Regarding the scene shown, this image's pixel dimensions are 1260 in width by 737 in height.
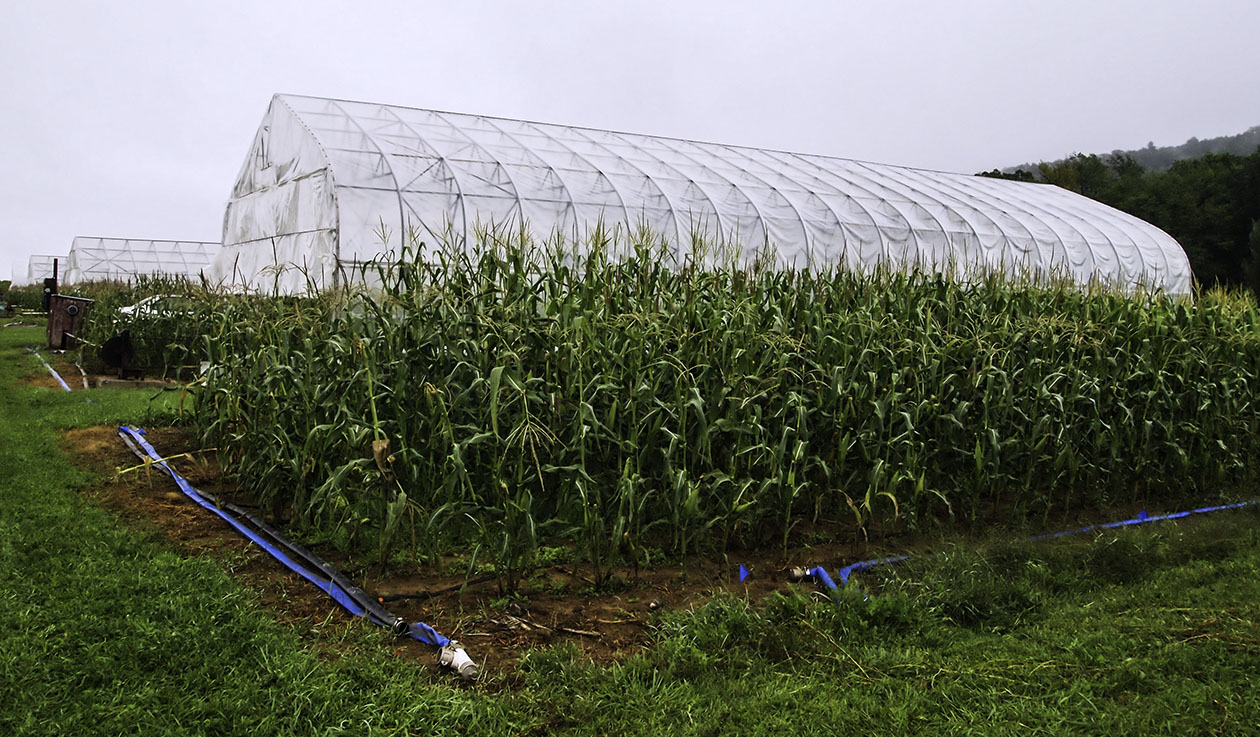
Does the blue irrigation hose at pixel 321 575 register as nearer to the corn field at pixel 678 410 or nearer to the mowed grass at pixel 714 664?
the mowed grass at pixel 714 664

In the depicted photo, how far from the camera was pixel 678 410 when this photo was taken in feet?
15.3

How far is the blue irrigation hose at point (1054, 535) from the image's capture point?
14.3 ft

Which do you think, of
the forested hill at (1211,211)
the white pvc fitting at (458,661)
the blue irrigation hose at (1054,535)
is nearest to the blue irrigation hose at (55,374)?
the white pvc fitting at (458,661)

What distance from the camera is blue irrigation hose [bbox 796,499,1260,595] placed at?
435 cm

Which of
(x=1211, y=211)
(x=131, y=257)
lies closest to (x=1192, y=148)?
(x=1211, y=211)

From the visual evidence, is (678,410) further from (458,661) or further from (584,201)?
(584,201)

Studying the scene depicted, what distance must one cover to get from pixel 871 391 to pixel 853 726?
2605 millimetres

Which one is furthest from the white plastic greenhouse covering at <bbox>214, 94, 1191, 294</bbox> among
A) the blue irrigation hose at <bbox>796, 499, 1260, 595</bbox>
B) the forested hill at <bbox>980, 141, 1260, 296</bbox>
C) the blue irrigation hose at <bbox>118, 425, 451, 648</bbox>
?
the forested hill at <bbox>980, 141, 1260, 296</bbox>

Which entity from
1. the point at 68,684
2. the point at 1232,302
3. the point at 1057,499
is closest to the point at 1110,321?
the point at 1057,499

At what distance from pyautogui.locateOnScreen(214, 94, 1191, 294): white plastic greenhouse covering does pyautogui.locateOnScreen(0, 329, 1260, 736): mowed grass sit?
444 centimetres

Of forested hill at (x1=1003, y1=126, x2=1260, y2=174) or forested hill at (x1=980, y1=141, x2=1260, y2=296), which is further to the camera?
forested hill at (x1=1003, y1=126, x2=1260, y2=174)

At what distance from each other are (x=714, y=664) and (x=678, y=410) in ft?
5.25

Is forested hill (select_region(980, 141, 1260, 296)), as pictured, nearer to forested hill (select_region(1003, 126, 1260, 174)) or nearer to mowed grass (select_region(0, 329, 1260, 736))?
mowed grass (select_region(0, 329, 1260, 736))

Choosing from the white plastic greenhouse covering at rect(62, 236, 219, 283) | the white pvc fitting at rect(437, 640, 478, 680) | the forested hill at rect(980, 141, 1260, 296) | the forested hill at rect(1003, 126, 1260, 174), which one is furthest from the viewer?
the forested hill at rect(1003, 126, 1260, 174)
